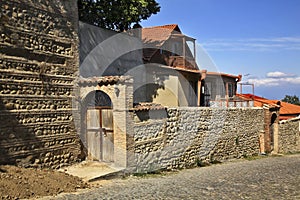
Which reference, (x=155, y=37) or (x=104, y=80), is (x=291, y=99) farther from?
(x=104, y=80)

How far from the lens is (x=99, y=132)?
11719mm

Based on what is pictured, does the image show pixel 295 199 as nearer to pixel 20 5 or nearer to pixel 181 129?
pixel 181 129

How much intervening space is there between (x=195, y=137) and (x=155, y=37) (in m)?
11.1

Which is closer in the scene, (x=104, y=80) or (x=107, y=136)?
(x=104, y=80)

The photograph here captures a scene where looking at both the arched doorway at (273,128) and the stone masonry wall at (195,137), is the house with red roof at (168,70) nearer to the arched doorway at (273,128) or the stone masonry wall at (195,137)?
the stone masonry wall at (195,137)

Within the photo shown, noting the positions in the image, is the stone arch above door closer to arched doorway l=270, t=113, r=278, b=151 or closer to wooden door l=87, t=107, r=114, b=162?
wooden door l=87, t=107, r=114, b=162

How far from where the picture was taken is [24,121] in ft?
32.0

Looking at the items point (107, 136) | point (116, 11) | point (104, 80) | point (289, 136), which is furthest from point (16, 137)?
point (289, 136)

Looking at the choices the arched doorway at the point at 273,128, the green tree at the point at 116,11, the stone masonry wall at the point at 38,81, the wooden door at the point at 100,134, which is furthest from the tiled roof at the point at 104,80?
the arched doorway at the point at 273,128

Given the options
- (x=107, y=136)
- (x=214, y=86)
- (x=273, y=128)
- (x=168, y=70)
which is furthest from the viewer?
(x=214, y=86)

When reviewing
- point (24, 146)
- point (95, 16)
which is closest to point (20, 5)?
point (24, 146)

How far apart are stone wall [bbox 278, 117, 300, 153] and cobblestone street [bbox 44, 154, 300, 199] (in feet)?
35.1

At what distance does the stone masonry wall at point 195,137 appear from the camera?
1191 centimetres

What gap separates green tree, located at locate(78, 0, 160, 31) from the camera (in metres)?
16.4
